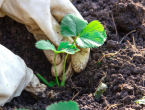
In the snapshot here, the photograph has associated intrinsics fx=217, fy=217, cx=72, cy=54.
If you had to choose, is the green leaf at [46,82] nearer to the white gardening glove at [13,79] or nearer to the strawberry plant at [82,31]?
the white gardening glove at [13,79]

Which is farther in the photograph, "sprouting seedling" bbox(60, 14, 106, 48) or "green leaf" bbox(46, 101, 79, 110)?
"sprouting seedling" bbox(60, 14, 106, 48)

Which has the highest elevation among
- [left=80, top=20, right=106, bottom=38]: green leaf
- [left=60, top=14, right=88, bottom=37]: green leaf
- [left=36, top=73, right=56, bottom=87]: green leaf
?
[left=60, top=14, right=88, bottom=37]: green leaf

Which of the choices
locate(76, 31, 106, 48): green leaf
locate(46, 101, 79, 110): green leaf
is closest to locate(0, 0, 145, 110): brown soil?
locate(76, 31, 106, 48): green leaf

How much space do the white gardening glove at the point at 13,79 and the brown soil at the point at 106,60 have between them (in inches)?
2.6

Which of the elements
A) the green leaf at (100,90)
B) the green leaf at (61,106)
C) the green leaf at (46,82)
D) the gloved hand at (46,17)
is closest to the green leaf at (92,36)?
the gloved hand at (46,17)

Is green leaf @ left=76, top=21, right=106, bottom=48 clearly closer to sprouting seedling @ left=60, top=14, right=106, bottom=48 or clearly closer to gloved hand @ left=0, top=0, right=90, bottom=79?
sprouting seedling @ left=60, top=14, right=106, bottom=48

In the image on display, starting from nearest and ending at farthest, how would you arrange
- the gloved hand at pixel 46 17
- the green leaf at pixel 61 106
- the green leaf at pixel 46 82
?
the green leaf at pixel 61 106 → the gloved hand at pixel 46 17 → the green leaf at pixel 46 82

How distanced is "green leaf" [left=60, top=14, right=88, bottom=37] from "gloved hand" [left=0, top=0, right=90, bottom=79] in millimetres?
84

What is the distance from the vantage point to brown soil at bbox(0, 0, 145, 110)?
1.36 m

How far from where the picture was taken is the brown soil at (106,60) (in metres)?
1.36

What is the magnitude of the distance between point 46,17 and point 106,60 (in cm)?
55

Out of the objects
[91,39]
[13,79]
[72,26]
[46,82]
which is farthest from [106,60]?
[13,79]

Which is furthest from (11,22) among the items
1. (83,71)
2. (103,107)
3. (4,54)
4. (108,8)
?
(103,107)

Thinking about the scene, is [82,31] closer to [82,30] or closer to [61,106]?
[82,30]
